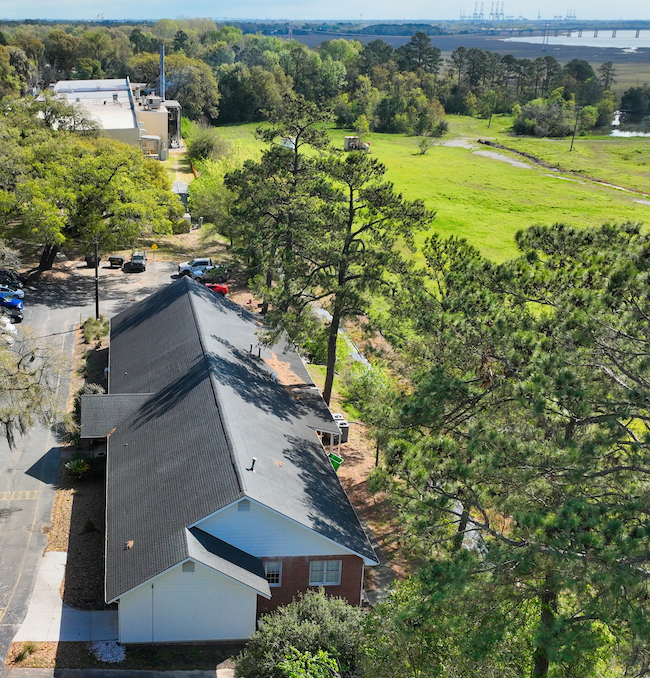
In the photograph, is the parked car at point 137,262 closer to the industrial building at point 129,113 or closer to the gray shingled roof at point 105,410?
the gray shingled roof at point 105,410

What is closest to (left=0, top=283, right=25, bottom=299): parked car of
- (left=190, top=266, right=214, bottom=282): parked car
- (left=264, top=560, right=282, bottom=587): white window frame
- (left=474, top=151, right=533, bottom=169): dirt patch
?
(left=190, top=266, right=214, bottom=282): parked car

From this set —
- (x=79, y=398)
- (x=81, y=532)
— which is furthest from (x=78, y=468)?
(x=79, y=398)

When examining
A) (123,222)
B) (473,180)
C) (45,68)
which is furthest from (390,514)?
(45,68)

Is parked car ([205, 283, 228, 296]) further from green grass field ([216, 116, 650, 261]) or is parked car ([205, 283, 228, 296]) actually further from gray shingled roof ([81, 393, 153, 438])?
green grass field ([216, 116, 650, 261])

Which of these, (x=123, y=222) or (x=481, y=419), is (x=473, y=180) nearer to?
(x=123, y=222)

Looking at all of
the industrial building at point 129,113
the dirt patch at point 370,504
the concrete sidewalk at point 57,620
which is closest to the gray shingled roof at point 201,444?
the concrete sidewalk at point 57,620

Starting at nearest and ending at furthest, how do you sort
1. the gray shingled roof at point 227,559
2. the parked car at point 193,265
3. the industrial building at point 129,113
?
1. the gray shingled roof at point 227,559
2. the parked car at point 193,265
3. the industrial building at point 129,113

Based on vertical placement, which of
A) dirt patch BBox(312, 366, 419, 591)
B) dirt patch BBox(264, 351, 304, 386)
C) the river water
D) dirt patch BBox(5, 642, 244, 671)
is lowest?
dirt patch BBox(312, 366, 419, 591)
